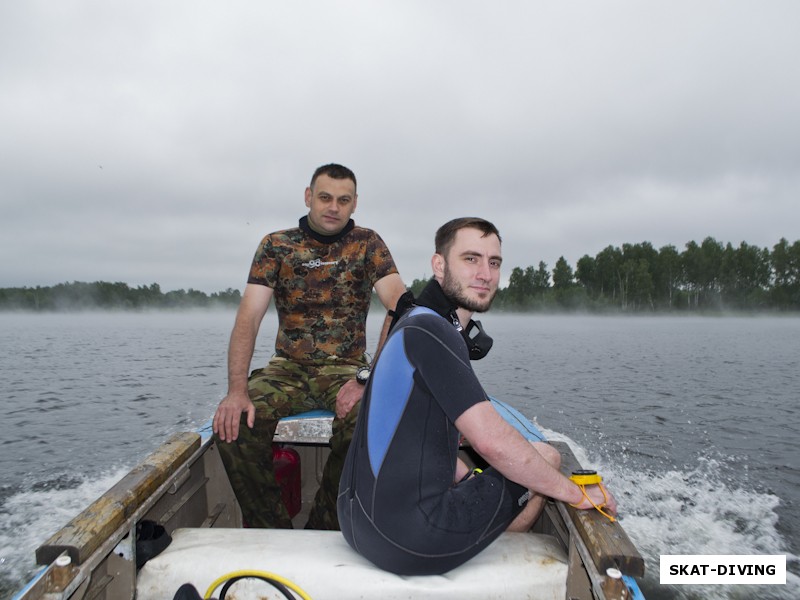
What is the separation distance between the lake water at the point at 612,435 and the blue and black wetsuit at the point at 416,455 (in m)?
4.60

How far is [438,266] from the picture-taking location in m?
3.01

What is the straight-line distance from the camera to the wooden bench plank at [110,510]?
7.54 feet

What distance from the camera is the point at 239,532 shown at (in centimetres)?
299

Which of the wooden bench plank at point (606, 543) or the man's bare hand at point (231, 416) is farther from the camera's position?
the man's bare hand at point (231, 416)

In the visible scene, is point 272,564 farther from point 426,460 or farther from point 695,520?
point 695,520

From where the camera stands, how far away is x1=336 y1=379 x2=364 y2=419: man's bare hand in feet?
14.3

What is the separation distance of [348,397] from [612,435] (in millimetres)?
10702

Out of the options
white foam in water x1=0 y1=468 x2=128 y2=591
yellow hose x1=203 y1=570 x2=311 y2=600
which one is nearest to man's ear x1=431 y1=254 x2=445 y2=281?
yellow hose x1=203 y1=570 x2=311 y2=600

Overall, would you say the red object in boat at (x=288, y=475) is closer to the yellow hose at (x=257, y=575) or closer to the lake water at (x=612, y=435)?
the yellow hose at (x=257, y=575)

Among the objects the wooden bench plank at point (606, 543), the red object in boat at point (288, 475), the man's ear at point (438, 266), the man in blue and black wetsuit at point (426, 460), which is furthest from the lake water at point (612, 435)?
the man's ear at point (438, 266)

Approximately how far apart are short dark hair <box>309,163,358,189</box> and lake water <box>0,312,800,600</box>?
5.21 m

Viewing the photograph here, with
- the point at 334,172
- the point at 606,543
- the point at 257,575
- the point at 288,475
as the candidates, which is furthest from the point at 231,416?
the point at 606,543

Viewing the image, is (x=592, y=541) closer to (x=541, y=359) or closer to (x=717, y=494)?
(x=717, y=494)

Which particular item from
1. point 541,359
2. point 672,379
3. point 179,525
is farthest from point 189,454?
point 541,359
